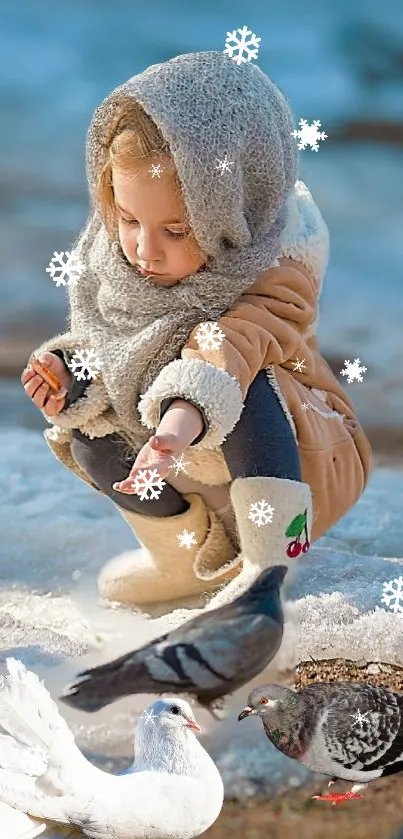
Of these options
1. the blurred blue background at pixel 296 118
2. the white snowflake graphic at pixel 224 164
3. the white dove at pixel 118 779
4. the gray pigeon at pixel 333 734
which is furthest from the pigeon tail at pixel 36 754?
the white snowflake graphic at pixel 224 164

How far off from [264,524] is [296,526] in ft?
0.07

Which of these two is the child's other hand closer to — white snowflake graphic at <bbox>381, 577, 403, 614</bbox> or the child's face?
the child's face

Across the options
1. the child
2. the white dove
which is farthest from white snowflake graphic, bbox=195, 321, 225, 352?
the white dove

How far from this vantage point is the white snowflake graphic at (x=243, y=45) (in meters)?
0.71

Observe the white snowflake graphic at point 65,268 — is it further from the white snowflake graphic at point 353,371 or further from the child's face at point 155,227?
the white snowflake graphic at point 353,371

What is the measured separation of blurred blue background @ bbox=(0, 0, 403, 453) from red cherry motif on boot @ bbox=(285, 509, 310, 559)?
0.15 meters

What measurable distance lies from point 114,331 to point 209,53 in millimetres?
176

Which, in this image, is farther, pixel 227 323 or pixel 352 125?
pixel 352 125

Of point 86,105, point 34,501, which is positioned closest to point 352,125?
point 86,105

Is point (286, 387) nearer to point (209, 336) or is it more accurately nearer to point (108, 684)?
point (209, 336)

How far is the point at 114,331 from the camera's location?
698mm

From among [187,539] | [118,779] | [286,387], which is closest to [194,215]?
[286,387]

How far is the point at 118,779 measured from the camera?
656mm

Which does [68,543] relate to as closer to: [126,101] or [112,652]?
[112,652]
